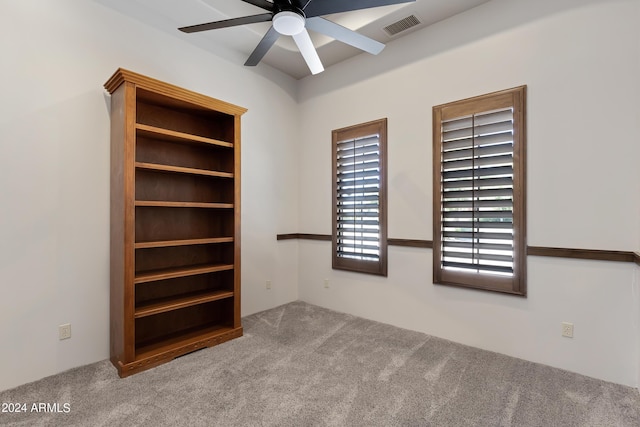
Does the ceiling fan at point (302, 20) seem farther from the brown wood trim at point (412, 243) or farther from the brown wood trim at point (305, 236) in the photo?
the brown wood trim at point (305, 236)

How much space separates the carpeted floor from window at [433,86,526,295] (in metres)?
0.71

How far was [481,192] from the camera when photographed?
8.82 ft

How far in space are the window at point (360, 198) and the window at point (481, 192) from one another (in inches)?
23.8

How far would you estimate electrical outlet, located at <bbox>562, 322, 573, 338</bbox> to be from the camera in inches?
90.7

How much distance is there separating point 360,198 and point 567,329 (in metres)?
2.16

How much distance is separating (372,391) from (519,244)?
166 cm

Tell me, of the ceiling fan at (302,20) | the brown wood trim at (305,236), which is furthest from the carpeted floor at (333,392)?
the ceiling fan at (302,20)

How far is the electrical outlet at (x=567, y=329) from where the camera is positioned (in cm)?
230

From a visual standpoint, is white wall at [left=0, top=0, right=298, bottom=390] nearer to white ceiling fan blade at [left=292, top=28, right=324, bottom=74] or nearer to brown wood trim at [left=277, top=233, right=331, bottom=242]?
white ceiling fan blade at [left=292, top=28, right=324, bottom=74]

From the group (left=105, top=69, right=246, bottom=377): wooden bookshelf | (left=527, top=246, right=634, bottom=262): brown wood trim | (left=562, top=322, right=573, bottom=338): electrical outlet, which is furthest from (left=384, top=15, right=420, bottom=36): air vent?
(left=562, top=322, right=573, bottom=338): electrical outlet

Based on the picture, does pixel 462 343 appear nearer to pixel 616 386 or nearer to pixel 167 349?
pixel 616 386

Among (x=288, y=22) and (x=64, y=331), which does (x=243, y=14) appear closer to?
(x=288, y=22)

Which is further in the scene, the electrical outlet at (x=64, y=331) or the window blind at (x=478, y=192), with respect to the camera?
the window blind at (x=478, y=192)

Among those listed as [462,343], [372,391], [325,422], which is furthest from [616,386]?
[325,422]
